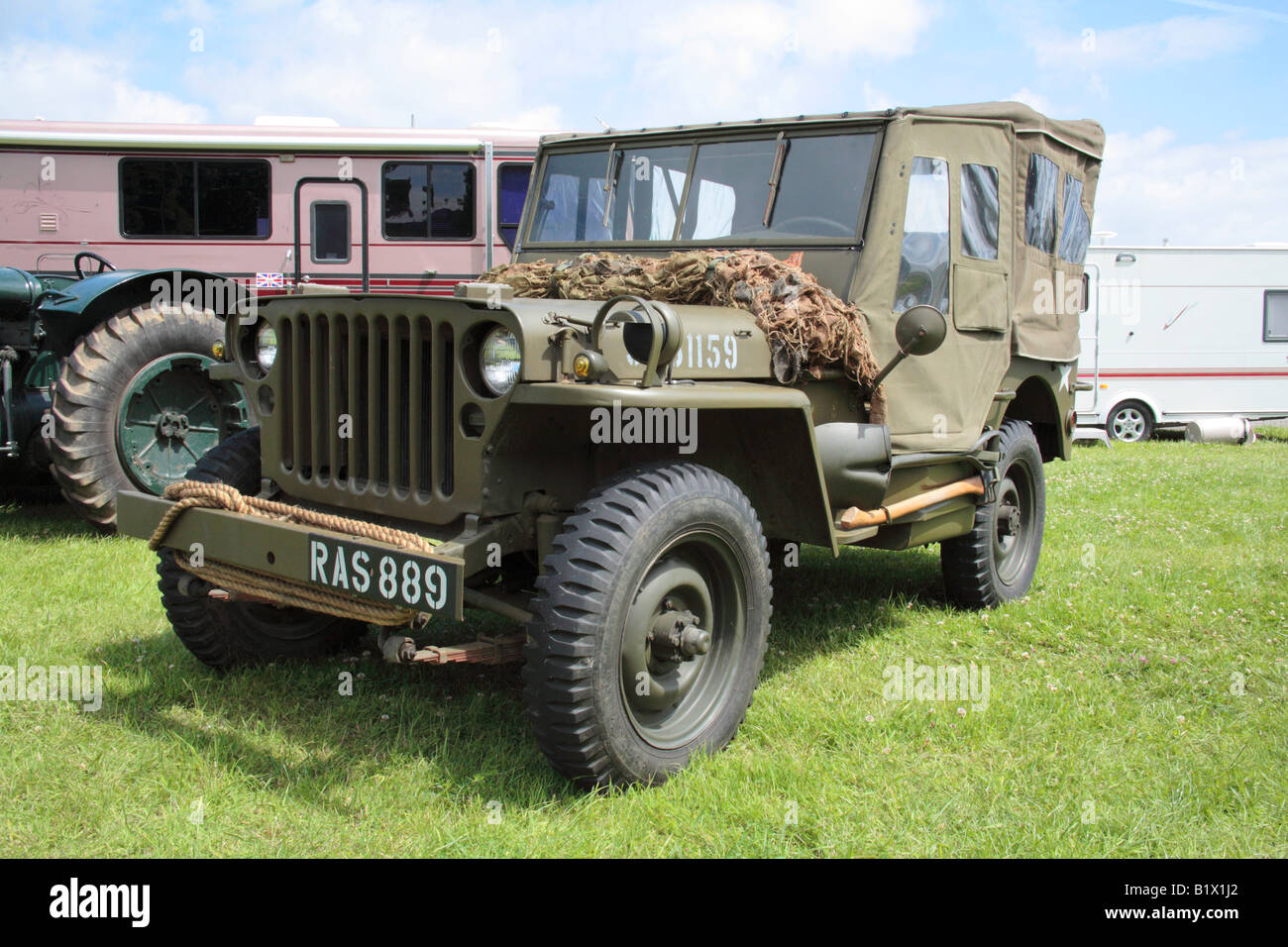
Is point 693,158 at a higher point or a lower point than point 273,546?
higher

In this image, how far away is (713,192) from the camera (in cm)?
475

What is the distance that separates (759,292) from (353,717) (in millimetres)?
2220

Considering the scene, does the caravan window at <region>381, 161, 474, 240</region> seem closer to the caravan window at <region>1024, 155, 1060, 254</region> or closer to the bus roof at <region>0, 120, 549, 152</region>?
the bus roof at <region>0, 120, 549, 152</region>

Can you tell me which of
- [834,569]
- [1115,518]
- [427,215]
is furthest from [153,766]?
[427,215]

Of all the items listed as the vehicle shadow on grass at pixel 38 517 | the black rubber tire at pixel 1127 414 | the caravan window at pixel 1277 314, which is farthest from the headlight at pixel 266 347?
the caravan window at pixel 1277 314

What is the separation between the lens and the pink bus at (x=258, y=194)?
34.1 ft

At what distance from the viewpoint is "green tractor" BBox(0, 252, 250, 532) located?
6309mm

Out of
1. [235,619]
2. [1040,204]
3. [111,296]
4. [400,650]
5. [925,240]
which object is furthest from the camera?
[111,296]

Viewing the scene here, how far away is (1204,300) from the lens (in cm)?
1540

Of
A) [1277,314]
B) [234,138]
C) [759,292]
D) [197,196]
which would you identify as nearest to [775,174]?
[759,292]

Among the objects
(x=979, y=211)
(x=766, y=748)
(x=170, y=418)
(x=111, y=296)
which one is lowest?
(x=766, y=748)

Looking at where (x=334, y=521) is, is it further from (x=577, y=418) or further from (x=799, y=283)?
(x=799, y=283)

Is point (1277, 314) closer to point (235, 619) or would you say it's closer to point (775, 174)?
point (775, 174)

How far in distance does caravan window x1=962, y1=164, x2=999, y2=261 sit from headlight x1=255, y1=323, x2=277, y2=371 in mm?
3089
